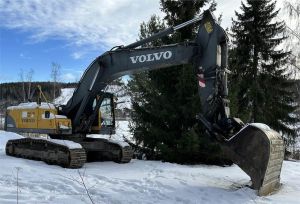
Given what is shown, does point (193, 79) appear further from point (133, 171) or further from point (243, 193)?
point (243, 193)

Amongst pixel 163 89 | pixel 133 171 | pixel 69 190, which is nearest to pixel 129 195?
pixel 69 190

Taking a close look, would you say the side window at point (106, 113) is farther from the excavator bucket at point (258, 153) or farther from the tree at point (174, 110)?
the excavator bucket at point (258, 153)

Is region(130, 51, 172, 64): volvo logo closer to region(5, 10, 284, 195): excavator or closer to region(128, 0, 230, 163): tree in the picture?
region(5, 10, 284, 195): excavator

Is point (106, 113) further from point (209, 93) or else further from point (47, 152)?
point (209, 93)

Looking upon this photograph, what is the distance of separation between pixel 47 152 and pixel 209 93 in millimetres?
4612

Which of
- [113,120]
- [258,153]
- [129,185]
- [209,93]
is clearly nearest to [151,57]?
[209,93]

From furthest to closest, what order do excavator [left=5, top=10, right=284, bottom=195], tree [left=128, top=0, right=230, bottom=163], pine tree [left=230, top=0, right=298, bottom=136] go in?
pine tree [left=230, top=0, right=298, bottom=136], tree [left=128, top=0, right=230, bottom=163], excavator [left=5, top=10, right=284, bottom=195]

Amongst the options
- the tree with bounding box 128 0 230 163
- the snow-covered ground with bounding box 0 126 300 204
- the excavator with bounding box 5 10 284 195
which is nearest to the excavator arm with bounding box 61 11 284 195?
the excavator with bounding box 5 10 284 195

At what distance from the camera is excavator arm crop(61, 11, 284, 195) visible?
A: 28.6 ft

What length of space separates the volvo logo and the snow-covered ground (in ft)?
9.15

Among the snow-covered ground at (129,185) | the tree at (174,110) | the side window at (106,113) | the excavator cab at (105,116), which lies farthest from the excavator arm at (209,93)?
the tree at (174,110)

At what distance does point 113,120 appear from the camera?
13.2m

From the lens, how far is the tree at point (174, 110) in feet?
43.7

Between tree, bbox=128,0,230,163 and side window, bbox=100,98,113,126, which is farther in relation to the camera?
tree, bbox=128,0,230,163
